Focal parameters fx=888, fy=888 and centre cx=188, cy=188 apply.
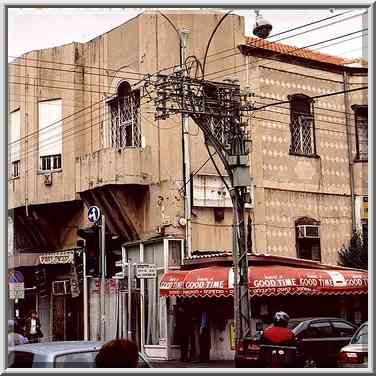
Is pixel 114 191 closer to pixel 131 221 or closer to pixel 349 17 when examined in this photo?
pixel 131 221

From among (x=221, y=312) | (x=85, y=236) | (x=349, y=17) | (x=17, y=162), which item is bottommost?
(x=221, y=312)

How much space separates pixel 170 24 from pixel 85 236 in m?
2.67

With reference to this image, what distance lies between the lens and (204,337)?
1135cm

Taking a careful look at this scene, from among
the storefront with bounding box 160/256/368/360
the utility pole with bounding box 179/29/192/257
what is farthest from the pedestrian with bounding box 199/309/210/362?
the utility pole with bounding box 179/29/192/257

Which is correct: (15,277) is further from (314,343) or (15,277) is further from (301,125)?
(301,125)

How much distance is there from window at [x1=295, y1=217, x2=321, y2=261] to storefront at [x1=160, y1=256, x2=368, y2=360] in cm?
16

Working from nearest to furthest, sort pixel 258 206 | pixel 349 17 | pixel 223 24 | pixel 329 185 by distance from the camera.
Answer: pixel 349 17
pixel 223 24
pixel 329 185
pixel 258 206

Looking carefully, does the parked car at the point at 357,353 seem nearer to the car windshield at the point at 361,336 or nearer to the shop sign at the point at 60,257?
the car windshield at the point at 361,336

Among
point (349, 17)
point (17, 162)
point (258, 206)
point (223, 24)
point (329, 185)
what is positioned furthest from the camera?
point (258, 206)

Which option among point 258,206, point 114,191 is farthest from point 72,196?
point 258,206

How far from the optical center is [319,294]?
12.2 meters

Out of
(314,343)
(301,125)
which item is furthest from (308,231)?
(314,343)

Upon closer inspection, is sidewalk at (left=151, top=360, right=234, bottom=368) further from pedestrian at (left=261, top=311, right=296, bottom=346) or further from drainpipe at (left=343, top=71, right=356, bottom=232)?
drainpipe at (left=343, top=71, right=356, bottom=232)

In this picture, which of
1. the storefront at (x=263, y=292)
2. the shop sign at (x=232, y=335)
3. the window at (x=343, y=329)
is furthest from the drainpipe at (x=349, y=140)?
the shop sign at (x=232, y=335)
